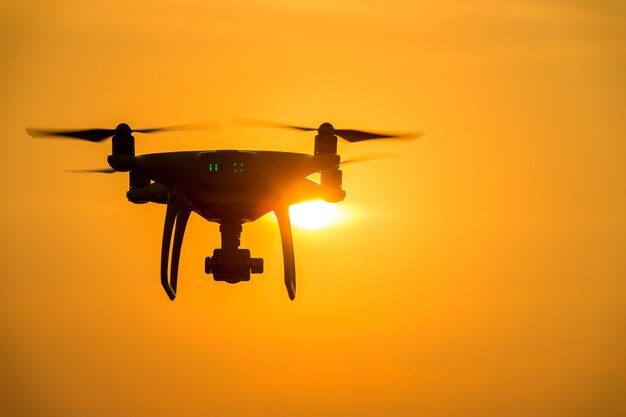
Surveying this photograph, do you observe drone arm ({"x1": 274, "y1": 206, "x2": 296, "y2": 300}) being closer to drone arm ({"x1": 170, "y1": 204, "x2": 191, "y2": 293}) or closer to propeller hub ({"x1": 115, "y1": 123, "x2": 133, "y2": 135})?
drone arm ({"x1": 170, "y1": 204, "x2": 191, "y2": 293})

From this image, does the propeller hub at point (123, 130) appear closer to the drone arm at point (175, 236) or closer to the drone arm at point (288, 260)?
the drone arm at point (175, 236)

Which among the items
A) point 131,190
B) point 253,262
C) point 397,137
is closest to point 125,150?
point 131,190

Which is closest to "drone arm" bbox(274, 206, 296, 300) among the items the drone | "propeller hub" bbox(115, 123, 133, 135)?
the drone

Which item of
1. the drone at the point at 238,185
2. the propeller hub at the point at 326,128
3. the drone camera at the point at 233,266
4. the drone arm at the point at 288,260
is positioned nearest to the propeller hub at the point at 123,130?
the drone at the point at 238,185

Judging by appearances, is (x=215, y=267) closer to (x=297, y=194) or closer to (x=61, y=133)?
(x=297, y=194)

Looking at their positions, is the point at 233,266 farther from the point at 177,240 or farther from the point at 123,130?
the point at 123,130

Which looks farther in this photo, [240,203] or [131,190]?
[131,190]
